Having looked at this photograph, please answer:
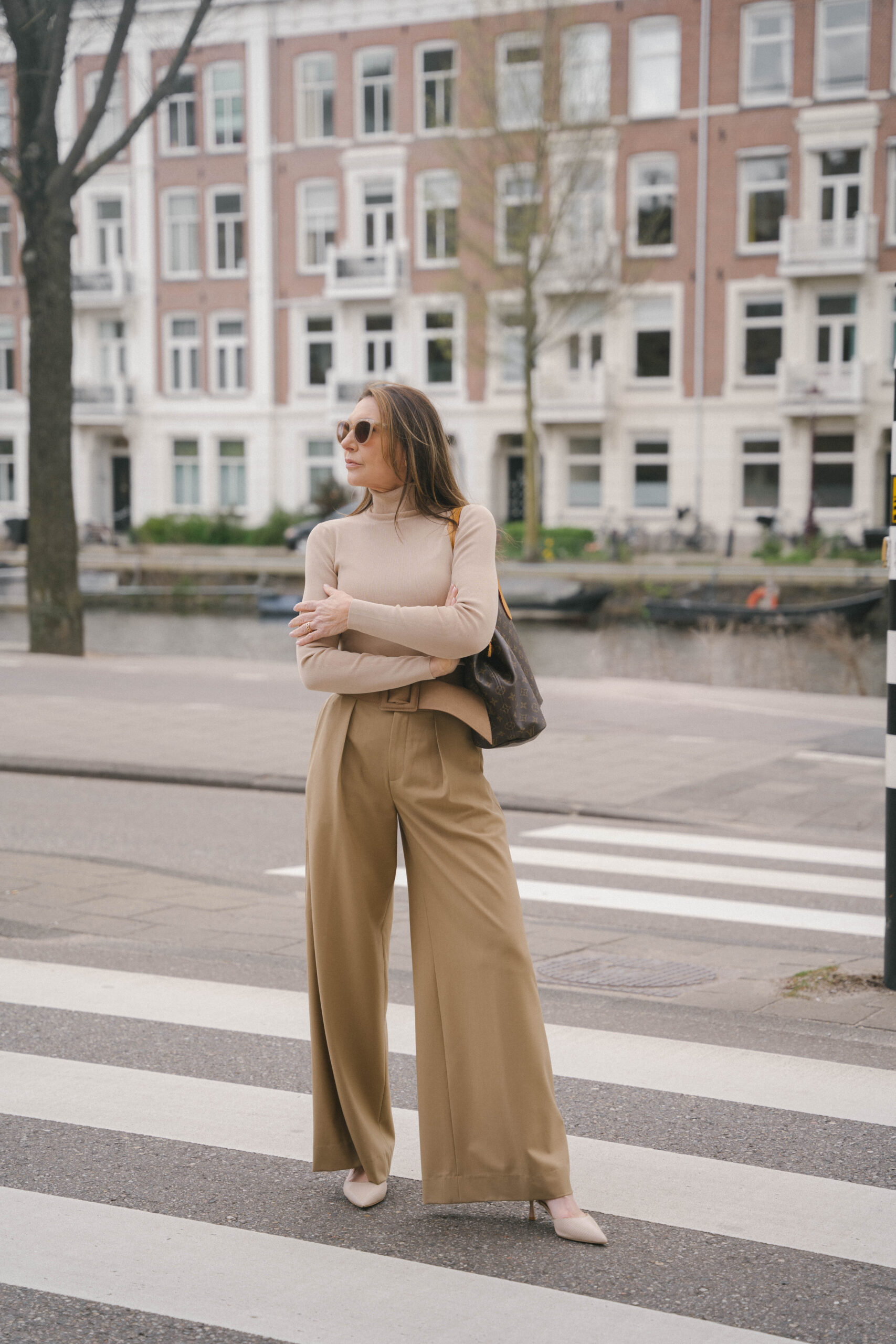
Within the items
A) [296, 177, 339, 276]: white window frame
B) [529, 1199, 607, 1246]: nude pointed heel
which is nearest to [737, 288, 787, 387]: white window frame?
[296, 177, 339, 276]: white window frame

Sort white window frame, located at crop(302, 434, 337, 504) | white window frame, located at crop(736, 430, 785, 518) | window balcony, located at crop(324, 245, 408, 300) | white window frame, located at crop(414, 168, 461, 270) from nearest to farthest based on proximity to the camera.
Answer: white window frame, located at crop(736, 430, 785, 518)
white window frame, located at crop(414, 168, 461, 270)
window balcony, located at crop(324, 245, 408, 300)
white window frame, located at crop(302, 434, 337, 504)

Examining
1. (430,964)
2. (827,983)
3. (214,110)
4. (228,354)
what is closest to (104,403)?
(228,354)

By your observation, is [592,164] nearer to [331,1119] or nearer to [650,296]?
[650,296]

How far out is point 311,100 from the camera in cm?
4456

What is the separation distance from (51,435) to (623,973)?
13.4 meters

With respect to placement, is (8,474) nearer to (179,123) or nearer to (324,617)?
(179,123)

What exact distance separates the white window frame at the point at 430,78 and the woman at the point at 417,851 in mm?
40141

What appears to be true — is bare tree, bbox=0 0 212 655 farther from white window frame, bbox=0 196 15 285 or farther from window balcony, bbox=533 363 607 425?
white window frame, bbox=0 196 15 285

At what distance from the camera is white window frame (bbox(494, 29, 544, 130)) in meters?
37.5

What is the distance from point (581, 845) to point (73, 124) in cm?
4476

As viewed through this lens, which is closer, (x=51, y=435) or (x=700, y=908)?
(x=700, y=908)

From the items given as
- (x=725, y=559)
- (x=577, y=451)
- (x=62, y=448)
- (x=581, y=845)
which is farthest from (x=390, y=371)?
(x=581, y=845)

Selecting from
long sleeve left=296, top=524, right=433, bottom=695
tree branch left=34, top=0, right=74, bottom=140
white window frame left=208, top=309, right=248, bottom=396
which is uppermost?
tree branch left=34, top=0, right=74, bottom=140

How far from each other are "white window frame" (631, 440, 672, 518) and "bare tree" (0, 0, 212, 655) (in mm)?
25410
